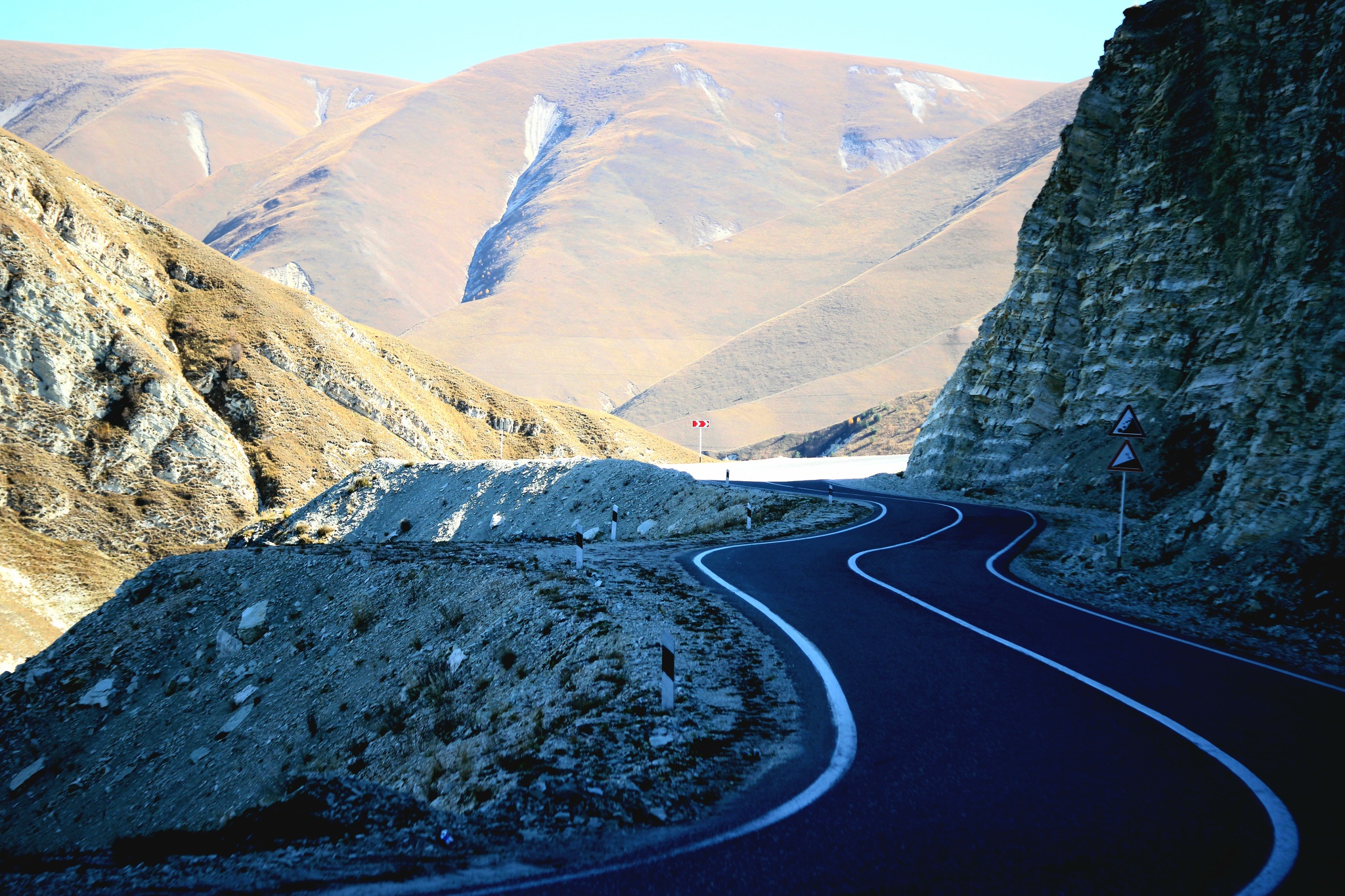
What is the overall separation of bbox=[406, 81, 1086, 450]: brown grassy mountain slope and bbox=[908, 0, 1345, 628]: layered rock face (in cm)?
7802

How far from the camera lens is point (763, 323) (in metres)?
157

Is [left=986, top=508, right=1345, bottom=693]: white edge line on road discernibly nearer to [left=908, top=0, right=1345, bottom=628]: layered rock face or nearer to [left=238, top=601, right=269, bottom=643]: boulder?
[left=908, top=0, right=1345, bottom=628]: layered rock face

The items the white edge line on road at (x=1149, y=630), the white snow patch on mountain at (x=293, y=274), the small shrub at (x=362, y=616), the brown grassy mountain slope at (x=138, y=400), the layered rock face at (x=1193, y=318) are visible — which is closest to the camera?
the white edge line on road at (x=1149, y=630)

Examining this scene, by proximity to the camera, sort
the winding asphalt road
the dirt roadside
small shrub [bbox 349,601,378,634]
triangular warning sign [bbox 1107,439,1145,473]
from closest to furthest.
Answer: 1. the winding asphalt road
2. the dirt roadside
3. small shrub [bbox 349,601,378,634]
4. triangular warning sign [bbox 1107,439,1145,473]

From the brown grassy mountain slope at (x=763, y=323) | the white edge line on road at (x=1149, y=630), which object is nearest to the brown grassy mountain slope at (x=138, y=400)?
the white edge line on road at (x=1149, y=630)

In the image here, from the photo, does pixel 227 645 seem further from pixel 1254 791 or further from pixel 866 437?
pixel 866 437

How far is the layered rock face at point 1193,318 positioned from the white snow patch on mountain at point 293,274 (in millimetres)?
187130

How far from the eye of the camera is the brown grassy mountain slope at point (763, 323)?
120312 mm

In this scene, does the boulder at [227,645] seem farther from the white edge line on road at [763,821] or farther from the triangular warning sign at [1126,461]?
the triangular warning sign at [1126,461]

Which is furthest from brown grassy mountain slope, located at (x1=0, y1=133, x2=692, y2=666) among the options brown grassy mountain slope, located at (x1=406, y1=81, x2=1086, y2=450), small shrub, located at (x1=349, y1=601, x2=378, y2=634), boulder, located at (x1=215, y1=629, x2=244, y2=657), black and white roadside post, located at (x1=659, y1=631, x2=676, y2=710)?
brown grassy mountain slope, located at (x1=406, y1=81, x2=1086, y2=450)

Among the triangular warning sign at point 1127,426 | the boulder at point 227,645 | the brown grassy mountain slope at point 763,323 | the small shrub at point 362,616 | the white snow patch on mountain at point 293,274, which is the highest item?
the white snow patch on mountain at point 293,274

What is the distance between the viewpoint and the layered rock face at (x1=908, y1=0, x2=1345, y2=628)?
1169 centimetres

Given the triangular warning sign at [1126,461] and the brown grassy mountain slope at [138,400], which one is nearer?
the triangular warning sign at [1126,461]

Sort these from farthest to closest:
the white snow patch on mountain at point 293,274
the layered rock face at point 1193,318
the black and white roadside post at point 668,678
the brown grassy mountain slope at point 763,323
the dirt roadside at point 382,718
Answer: the white snow patch on mountain at point 293,274, the brown grassy mountain slope at point 763,323, the layered rock face at point 1193,318, the black and white roadside post at point 668,678, the dirt roadside at point 382,718
